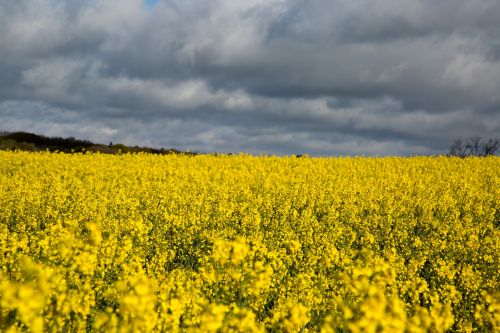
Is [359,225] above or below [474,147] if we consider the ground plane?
below

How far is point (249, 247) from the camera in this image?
684 centimetres

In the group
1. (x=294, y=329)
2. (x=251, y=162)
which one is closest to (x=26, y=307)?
(x=294, y=329)

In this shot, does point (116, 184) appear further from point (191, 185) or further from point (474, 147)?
point (474, 147)

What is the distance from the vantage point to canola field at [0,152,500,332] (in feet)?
15.0

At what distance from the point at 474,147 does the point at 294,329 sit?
180ft

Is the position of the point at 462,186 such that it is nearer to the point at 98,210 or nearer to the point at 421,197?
the point at 421,197

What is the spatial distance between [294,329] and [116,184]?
1556cm

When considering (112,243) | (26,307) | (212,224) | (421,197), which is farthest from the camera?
(421,197)

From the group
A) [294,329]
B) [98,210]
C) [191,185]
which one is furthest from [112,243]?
[191,185]

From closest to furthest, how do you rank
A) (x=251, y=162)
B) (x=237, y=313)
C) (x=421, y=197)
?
(x=237, y=313) < (x=421, y=197) < (x=251, y=162)

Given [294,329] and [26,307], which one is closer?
[26,307]

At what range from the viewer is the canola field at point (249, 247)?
4.57 meters

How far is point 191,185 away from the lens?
1864 cm

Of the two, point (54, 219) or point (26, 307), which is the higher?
point (26, 307)
